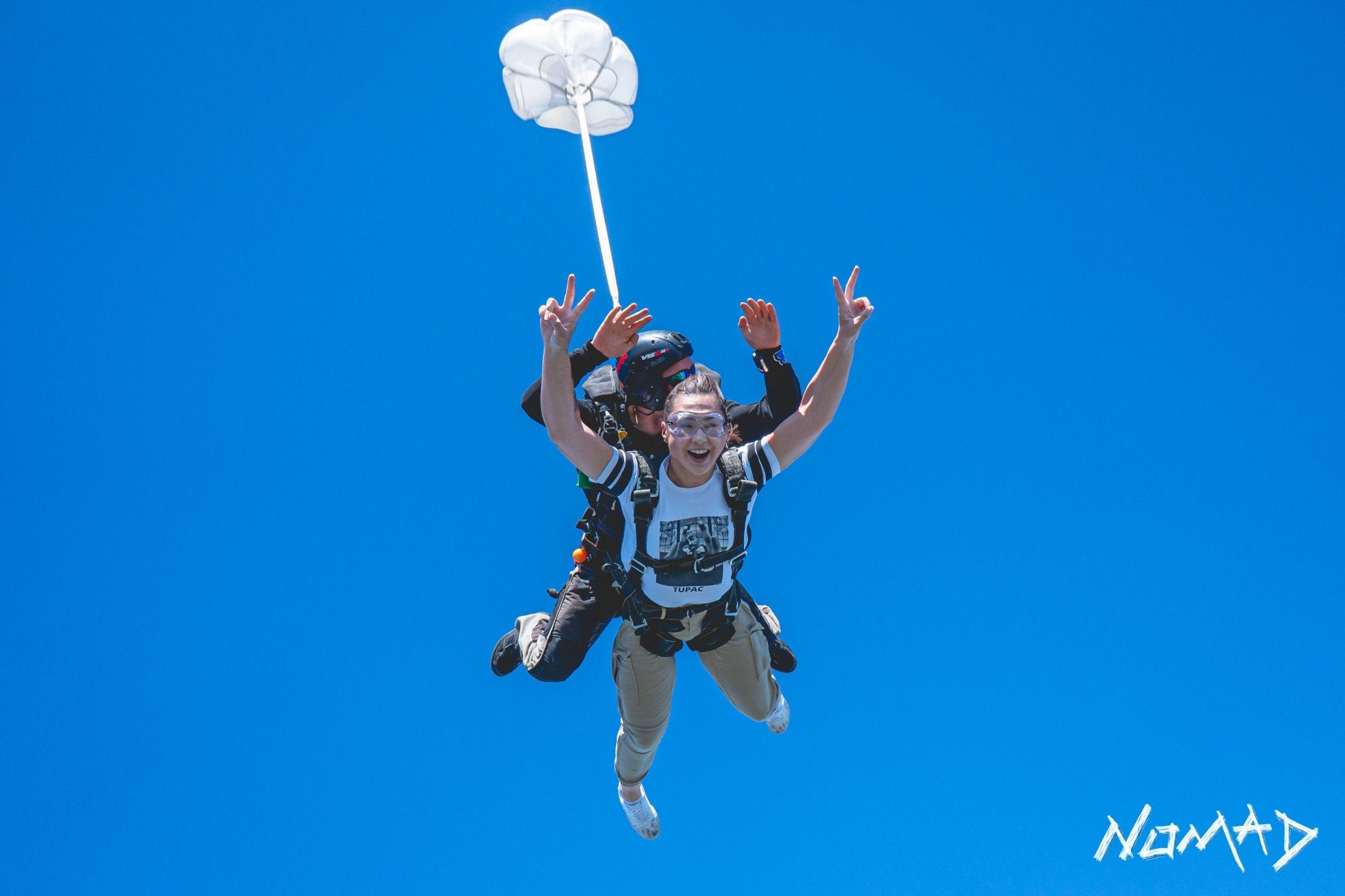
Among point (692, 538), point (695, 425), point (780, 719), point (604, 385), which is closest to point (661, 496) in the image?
point (692, 538)

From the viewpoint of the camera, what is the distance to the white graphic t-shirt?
6.48 metres

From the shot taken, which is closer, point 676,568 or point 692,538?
point 692,538

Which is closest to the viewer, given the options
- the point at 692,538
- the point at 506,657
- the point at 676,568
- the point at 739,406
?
the point at 692,538

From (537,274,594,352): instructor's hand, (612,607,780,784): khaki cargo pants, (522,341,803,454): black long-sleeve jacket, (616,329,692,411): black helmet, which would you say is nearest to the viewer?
(537,274,594,352): instructor's hand

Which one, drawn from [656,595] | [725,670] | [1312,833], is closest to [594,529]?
[656,595]

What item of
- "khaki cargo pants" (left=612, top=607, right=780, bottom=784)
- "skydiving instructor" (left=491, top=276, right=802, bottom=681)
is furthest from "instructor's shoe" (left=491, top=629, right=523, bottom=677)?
"khaki cargo pants" (left=612, top=607, right=780, bottom=784)

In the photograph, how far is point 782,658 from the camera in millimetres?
8617

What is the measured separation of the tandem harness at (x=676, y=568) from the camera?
658 centimetres

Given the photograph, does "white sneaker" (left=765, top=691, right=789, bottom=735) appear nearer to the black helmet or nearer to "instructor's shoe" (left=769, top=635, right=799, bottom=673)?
"instructor's shoe" (left=769, top=635, right=799, bottom=673)

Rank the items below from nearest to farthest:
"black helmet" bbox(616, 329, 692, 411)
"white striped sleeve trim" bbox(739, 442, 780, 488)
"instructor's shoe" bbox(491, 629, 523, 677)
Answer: "white striped sleeve trim" bbox(739, 442, 780, 488) < "black helmet" bbox(616, 329, 692, 411) < "instructor's shoe" bbox(491, 629, 523, 677)

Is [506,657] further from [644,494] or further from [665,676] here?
[644,494]

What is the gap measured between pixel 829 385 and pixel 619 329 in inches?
50.8

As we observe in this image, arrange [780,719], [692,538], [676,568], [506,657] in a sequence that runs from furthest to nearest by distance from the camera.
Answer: [780,719]
[506,657]
[676,568]
[692,538]

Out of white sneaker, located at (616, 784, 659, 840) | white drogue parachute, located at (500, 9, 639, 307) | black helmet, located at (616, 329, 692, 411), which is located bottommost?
white sneaker, located at (616, 784, 659, 840)
